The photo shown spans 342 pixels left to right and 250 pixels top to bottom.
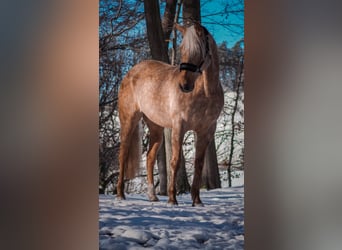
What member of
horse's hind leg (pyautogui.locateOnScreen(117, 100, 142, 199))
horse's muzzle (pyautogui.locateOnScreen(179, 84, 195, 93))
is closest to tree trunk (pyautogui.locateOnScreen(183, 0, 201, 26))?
horse's muzzle (pyautogui.locateOnScreen(179, 84, 195, 93))

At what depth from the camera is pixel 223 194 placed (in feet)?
7.58

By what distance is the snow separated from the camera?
7.44 feet

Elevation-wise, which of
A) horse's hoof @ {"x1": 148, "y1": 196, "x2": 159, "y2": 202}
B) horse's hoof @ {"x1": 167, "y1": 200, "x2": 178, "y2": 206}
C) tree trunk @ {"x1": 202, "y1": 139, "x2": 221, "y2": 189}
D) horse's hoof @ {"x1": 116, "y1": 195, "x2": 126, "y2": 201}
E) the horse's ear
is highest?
the horse's ear

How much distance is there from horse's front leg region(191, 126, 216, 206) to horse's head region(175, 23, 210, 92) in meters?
0.27

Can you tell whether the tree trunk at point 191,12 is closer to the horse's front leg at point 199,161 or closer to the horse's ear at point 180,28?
the horse's ear at point 180,28

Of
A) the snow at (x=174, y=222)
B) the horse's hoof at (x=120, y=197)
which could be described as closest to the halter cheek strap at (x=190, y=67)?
the snow at (x=174, y=222)

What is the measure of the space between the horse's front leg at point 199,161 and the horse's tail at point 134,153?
0.33m

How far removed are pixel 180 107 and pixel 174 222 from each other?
64 cm

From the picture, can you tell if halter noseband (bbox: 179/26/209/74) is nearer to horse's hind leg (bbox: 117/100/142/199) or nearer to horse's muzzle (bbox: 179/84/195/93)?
horse's muzzle (bbox: 179/84/195/93)
